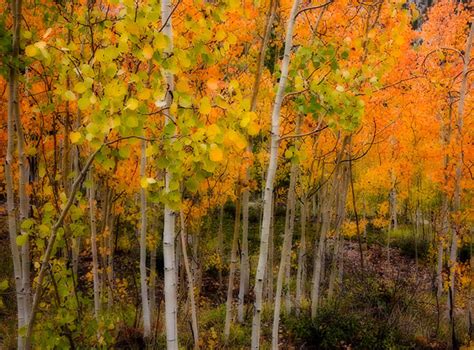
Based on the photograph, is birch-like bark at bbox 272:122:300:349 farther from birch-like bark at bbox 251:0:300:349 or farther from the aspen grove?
birch-like bark at bbox 251:0:300:349

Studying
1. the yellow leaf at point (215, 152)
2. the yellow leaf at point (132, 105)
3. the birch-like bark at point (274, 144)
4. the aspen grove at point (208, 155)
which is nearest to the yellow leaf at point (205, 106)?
the aspen grove at point (208, 155)

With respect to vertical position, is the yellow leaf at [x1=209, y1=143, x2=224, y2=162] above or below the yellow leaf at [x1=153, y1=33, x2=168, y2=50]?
→ below

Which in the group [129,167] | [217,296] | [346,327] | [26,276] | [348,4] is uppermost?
A: [348,4]

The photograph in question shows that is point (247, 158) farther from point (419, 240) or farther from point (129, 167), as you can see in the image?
point (419, 240)

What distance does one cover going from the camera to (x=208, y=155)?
186 cm

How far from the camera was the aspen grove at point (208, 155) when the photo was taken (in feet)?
6.54

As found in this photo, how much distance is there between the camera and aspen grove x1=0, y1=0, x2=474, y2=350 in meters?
1.99

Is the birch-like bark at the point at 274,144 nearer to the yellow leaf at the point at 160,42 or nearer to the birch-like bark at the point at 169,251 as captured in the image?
the birch-like bark at the point at 169,251

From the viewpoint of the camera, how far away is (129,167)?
10672 mm

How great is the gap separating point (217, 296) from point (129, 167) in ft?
20.9

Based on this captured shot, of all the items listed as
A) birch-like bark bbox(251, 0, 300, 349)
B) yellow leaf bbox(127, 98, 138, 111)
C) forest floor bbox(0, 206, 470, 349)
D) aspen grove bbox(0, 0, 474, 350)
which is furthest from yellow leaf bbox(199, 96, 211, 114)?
forest floor bbox(0, 206, 470, 349)

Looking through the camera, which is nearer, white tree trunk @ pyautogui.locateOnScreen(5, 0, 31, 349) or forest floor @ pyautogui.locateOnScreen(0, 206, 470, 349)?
white tree trunk @ pyautogui.locateOnScreen(5, 0, 31, 349)

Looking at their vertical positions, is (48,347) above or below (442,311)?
above

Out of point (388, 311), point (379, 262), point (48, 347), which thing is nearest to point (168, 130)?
point (48, 347)
